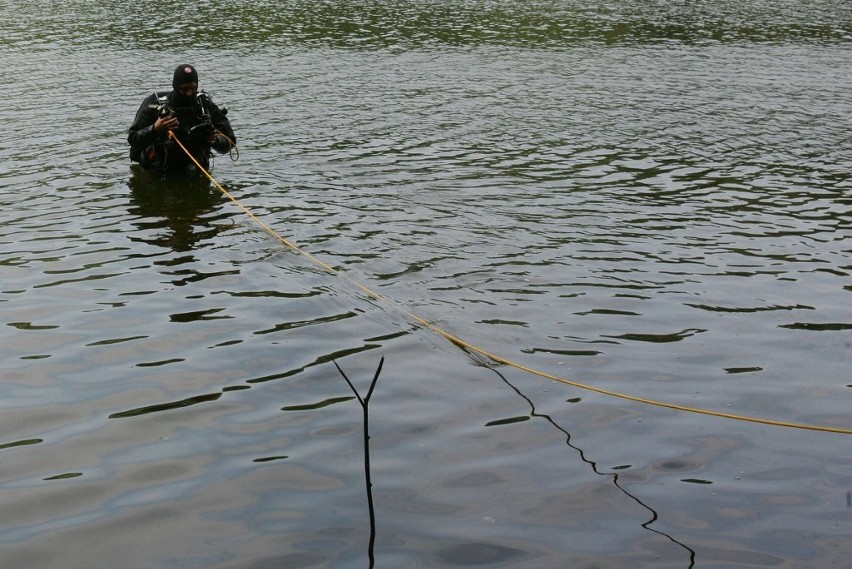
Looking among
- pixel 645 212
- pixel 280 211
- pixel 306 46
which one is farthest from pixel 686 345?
pixel 306 46

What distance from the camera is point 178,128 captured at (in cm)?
1361

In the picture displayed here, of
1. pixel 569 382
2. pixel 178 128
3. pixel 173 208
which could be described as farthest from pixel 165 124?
pixel 569 382

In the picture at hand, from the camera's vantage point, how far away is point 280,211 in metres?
12.4

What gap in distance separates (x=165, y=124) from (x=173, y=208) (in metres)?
1.22

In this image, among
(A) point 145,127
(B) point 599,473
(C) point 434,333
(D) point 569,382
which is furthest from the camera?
(A) point 145,127

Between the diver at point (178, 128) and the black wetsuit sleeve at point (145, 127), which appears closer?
the diver at point (178, 128)

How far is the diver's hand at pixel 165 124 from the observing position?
13.0m

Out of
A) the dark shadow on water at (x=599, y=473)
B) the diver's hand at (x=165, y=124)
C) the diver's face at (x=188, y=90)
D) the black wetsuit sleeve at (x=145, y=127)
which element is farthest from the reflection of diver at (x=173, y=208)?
the dark shadow on water at (x=599, y=473)

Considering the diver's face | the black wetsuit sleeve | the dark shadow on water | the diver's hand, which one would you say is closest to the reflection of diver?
the black wetsuit sleeve

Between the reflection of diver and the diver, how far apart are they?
0.29m

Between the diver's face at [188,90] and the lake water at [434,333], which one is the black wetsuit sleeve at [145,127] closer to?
the diver's face at [188,90]

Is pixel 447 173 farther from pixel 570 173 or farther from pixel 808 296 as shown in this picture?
pixel 808 296

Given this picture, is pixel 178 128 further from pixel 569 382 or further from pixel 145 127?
pixel 569 382

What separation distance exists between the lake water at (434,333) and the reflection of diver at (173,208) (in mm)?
68
